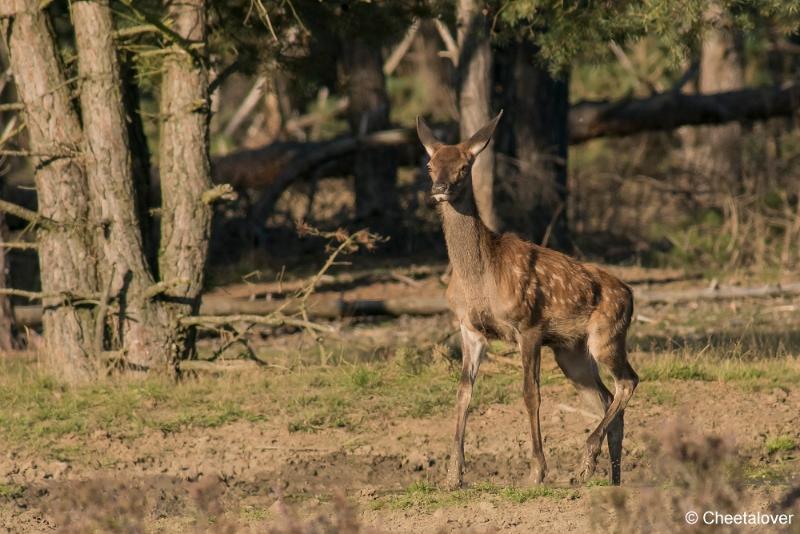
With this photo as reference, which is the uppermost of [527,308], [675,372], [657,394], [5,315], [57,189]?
[57,189]

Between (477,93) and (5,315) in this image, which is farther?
(477,93)

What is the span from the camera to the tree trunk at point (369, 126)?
2059 cm

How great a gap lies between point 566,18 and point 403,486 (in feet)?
15.2

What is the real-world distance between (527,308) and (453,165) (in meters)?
1.19

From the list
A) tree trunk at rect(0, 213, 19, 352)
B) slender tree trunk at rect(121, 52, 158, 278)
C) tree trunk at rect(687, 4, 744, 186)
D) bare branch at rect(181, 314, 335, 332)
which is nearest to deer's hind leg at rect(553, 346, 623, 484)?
bare branch at rect(181, 314, 335, 332)

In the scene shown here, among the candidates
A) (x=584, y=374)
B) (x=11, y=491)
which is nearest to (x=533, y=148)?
(x=584, y=374)

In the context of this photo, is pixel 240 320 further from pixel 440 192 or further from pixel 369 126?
pixel 369 126

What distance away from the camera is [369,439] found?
36.2ft

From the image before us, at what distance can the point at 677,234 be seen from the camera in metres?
20.9

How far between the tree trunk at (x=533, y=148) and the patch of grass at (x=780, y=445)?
8523 millimetres

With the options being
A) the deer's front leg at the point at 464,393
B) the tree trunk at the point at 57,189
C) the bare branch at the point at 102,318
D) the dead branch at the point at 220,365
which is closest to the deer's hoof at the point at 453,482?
the deer's front leg at the point at 464,393

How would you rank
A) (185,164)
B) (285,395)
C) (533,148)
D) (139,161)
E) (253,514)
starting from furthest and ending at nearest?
1. (533,148)
2. (139,161)
3. (185,164)
4. (285,395)
5. (253,514)

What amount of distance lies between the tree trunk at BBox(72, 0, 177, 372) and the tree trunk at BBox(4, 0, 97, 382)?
0.54 feet

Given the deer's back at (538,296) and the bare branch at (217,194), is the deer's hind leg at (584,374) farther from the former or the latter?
the bare branch at (217,194)
